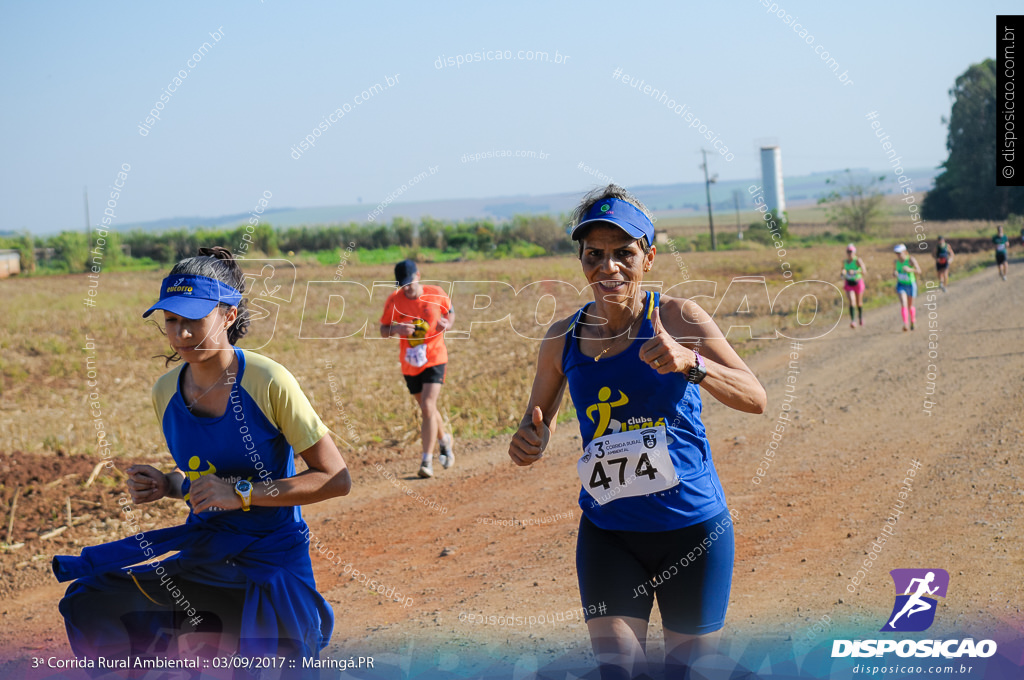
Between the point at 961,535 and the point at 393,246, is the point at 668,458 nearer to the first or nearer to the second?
the point at 961,535

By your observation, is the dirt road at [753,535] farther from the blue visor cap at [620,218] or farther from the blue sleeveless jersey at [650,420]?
the blue visor cap at [620,218]

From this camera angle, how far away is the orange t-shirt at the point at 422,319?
820 cm

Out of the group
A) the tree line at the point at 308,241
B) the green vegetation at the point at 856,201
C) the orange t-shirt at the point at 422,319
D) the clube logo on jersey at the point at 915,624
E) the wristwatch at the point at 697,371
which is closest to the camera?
the wristwatch at the point at 697,371

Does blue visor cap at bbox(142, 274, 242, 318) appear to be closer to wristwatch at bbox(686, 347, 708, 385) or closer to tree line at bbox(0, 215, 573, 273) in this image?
wristwatch at bbox(686, 347, 708, 385)

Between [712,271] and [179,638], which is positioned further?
[712,271]

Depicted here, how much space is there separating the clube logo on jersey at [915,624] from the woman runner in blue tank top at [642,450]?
1.77 meters

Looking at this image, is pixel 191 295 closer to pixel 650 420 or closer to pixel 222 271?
pixel 222 271

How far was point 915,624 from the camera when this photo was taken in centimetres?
454

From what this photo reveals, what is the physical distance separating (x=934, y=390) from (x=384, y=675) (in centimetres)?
866

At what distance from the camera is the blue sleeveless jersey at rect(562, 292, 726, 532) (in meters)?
2.91

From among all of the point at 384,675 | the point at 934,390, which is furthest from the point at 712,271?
the point at 384,675

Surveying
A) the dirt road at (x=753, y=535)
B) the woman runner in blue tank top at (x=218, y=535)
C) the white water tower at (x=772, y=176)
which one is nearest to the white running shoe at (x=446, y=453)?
the dirt road at (x=753, y=535)

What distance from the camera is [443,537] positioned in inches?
267

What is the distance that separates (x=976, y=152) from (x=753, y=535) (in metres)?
72.1
